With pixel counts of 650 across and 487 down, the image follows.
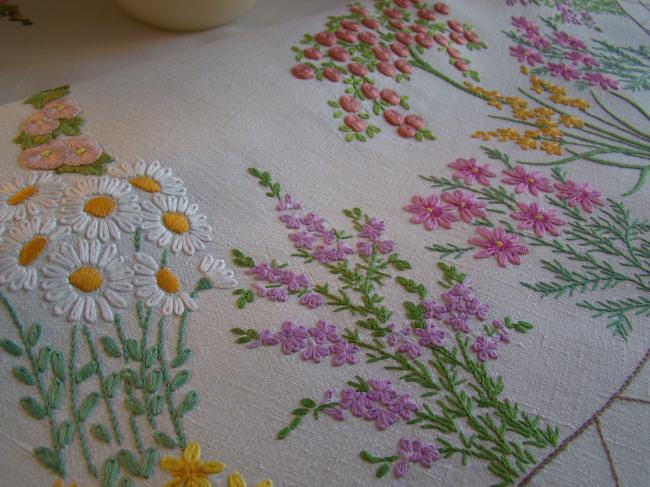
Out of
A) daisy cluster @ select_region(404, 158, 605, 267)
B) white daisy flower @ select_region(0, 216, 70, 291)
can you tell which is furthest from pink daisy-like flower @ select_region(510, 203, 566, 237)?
white daisy flower @ select_region(0, 216, 70, 291)

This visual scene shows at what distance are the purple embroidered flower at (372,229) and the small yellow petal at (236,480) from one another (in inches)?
9.5

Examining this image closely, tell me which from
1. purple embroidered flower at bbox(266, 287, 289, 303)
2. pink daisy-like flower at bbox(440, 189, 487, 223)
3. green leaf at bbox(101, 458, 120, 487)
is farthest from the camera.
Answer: pink daisy-like flower at bbox(440, 189, 487, 223)

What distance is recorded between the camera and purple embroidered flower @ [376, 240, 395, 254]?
524 mm

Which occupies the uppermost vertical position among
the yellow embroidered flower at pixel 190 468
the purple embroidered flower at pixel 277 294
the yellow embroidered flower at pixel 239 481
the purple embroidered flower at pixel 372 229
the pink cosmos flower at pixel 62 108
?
the pink cosmos flower at pixel 62 108

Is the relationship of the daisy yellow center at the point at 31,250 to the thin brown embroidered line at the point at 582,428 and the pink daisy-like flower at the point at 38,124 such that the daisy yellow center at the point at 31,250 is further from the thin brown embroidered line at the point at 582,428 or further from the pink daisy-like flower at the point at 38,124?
the thin brown embroidered line at the point at 582,428

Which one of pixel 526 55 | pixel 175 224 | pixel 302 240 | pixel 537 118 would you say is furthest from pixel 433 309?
pixel 526 55

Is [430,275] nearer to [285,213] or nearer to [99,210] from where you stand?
[285,213]

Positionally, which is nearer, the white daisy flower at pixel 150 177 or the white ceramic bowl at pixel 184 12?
the white daisy flower at pixel 150 177

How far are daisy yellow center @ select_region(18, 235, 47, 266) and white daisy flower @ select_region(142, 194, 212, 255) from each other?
0.26 feet

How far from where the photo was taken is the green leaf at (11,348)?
405mm

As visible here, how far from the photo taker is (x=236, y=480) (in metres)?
0.38

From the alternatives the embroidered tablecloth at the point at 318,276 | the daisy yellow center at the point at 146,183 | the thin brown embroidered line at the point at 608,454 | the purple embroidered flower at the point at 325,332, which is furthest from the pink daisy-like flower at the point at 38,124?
the thin brown embroidered line at the point at 608,454

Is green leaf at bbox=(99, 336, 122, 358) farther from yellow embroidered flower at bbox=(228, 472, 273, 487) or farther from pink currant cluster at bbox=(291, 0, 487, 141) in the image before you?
pink currant cluster at bbox=(291, 0, 487, 141)

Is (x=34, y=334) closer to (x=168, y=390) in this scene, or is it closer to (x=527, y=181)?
(x=168, y=390)
